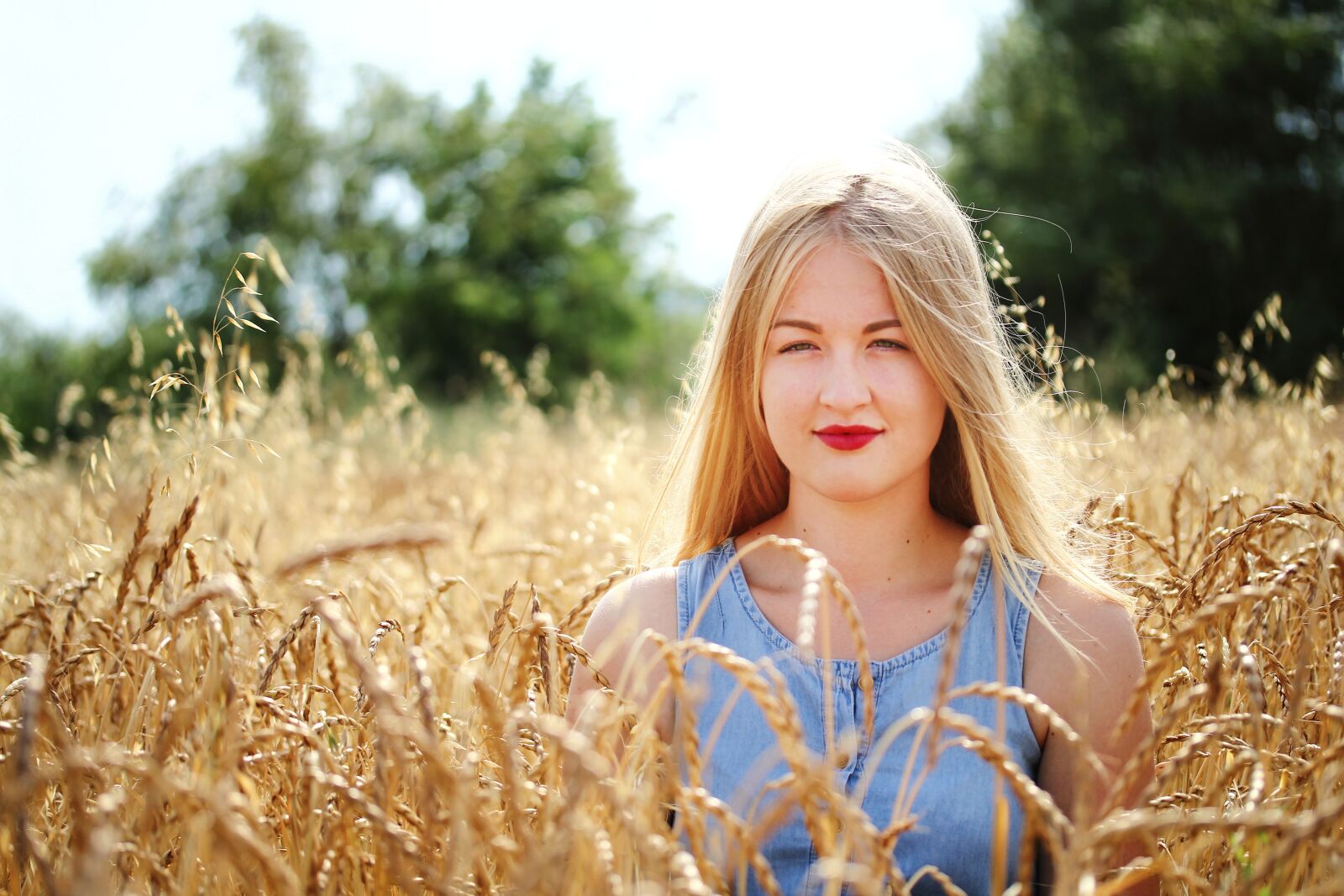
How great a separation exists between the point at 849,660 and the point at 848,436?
0.37m

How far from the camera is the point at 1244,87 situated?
13336 mm

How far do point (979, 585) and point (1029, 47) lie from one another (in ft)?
49.1

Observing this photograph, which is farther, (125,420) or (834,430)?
(125,420)

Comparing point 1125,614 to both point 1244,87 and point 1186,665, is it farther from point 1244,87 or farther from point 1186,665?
point 1244,87

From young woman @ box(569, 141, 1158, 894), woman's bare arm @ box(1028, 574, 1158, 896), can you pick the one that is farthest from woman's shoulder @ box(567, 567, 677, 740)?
woman's bare arm @ box(1028, 574, 1158, 896)

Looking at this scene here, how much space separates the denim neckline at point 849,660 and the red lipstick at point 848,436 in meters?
0.26

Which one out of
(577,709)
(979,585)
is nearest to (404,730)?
(577,709)

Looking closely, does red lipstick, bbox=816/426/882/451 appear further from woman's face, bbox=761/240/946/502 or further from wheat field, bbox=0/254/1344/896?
wheat field, bbox=0/254/1344/896

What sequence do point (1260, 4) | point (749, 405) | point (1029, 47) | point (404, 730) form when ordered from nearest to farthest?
point (404, 730) < point (749, 405) < point (1260, 4) < point (1029, 47)

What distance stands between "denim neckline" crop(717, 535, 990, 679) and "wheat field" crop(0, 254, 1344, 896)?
108mm

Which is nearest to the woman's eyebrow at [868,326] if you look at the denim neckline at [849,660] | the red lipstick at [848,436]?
the red lipstick at [848,436]

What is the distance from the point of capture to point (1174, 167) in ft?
44.2

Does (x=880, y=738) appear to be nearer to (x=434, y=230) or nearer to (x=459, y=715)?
(x=459, y=715)

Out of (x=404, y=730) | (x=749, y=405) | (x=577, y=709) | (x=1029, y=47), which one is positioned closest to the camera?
(x=404, y=730)
